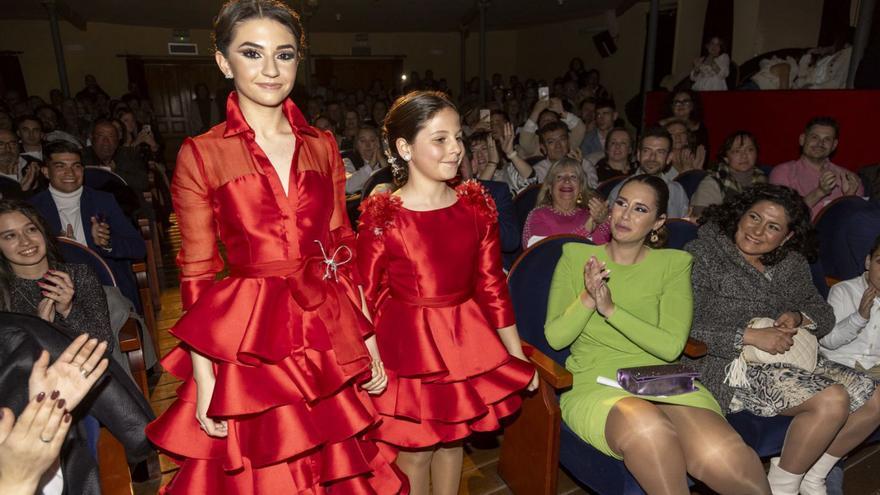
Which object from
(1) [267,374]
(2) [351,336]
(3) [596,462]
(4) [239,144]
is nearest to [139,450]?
(1) [267,374]

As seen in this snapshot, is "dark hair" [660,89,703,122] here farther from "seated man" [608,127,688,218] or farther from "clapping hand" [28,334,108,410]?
"clapping hand" [28,334,108,410]

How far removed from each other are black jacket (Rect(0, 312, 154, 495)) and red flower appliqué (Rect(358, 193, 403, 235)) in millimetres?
771

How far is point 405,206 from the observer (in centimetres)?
165

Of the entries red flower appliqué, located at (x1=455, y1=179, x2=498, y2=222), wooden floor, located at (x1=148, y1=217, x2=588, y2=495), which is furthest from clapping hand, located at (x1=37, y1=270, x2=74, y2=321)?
red flower appliqué, located at (x1=455, y1=179, x2=498, y2=222)

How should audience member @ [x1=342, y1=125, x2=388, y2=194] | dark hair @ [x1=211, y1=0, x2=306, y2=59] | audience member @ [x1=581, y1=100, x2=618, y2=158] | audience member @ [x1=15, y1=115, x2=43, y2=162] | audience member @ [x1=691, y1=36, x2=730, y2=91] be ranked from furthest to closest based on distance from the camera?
1. audience member @ [x1=691, y1=36, x2=730, y2=91]
2. audience member @ [x1=581, y1=100, x2=618, y2=158]
3. audience member @ [x1=15, y1=115, x2=43, y2=162]
4. audience member @ [x1=342, y1=125, x2=388, y2=194]
5. dark hair @ [x1=211, y1=0, x2=306, y2=59]

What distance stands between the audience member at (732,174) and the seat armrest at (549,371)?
205 cm

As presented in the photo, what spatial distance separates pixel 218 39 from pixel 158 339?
2.89 metres

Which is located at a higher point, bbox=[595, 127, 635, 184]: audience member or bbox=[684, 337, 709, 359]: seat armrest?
bbox=[595, 127, 635, 184]: audience member

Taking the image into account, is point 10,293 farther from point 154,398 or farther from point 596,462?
point 596,462

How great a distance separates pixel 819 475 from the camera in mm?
2039

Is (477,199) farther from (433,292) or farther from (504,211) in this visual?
(504,211)

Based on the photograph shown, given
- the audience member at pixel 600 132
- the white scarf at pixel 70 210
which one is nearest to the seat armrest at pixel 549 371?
the white scarf at pixel 70 210

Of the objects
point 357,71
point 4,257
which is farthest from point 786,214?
point 357,71

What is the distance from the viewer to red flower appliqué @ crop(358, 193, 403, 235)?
5.27 feet
